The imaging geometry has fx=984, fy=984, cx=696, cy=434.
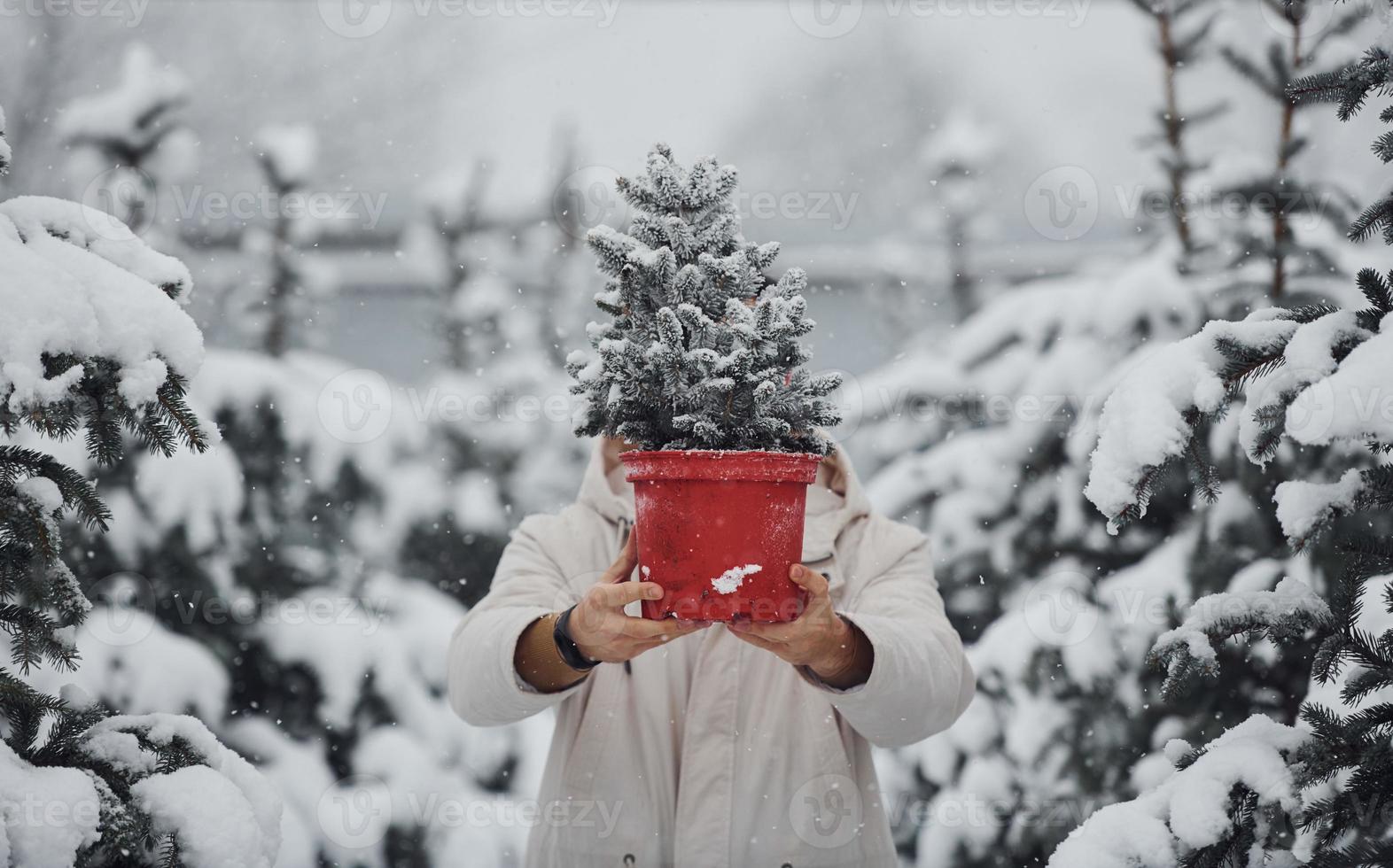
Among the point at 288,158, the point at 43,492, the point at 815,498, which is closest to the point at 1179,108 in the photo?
the point at 815,498

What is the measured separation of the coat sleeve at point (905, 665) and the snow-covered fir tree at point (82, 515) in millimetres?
1101

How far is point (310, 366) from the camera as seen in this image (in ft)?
13.9

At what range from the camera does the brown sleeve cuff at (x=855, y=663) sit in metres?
1.86

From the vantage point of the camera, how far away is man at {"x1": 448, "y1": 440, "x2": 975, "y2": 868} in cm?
195

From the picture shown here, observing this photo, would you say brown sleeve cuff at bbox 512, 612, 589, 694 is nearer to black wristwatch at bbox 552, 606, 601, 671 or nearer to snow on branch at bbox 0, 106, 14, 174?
black wristwatch at bbox 552, 606, 601, 671

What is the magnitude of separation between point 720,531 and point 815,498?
0.74 metres

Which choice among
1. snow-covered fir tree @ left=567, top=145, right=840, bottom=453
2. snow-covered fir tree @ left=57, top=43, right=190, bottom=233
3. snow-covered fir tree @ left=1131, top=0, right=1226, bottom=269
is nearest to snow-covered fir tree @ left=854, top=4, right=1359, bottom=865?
snow-covered fir tree @ left=1131, top=0, right=1226, bottom=269

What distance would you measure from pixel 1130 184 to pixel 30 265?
4378mm

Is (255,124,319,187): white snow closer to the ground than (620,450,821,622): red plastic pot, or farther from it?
farther from it

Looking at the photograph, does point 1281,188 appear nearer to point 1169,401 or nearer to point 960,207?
point 1169,401

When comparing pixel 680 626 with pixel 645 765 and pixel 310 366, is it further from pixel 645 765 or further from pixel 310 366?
pixel 310 366

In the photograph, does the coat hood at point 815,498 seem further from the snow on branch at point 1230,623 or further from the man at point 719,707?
the snow on branch at point 1230,623

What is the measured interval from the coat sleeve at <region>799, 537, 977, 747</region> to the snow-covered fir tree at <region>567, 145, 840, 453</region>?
1.42 feet

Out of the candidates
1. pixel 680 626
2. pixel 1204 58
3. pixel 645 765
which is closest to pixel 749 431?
pixel 680 626
